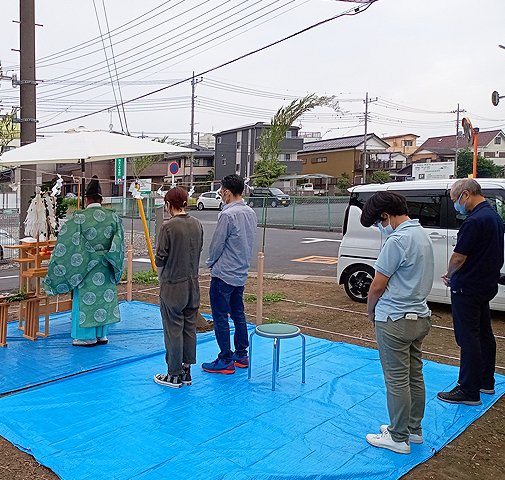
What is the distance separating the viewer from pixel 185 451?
2.97 metres

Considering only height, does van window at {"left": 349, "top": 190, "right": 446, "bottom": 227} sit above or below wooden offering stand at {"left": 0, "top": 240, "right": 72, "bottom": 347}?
above

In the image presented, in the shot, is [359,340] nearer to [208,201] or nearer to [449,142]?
[208,201]

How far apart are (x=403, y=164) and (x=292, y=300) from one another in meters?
41.6

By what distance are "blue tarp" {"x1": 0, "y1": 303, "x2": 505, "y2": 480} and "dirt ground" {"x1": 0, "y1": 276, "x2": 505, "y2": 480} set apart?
0.07 metres

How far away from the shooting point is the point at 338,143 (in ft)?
146

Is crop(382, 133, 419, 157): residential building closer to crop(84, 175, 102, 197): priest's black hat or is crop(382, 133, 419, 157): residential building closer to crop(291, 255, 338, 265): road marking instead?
crop(291, 255, 338, 265): road marking

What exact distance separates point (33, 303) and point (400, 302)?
3926mm

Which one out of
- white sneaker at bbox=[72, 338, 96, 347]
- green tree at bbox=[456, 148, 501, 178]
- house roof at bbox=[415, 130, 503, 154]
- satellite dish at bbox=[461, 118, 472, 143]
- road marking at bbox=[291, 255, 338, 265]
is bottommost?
white sneaker at bbox=[72, 338, 96, 347]

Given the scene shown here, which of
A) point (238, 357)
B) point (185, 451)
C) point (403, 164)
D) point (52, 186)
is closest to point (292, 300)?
point (238, 357)

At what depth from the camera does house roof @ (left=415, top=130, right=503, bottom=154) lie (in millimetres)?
47750

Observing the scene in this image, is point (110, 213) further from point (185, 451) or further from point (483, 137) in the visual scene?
point (483, 137)

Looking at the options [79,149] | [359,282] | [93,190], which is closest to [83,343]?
[93,190]

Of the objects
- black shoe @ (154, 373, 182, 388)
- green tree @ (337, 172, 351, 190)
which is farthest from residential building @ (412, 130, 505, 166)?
black shoe @ (154, 373, 182, 388)

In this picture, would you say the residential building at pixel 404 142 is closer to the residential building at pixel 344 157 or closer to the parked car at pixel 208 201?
the residential building at pixel 344 157
